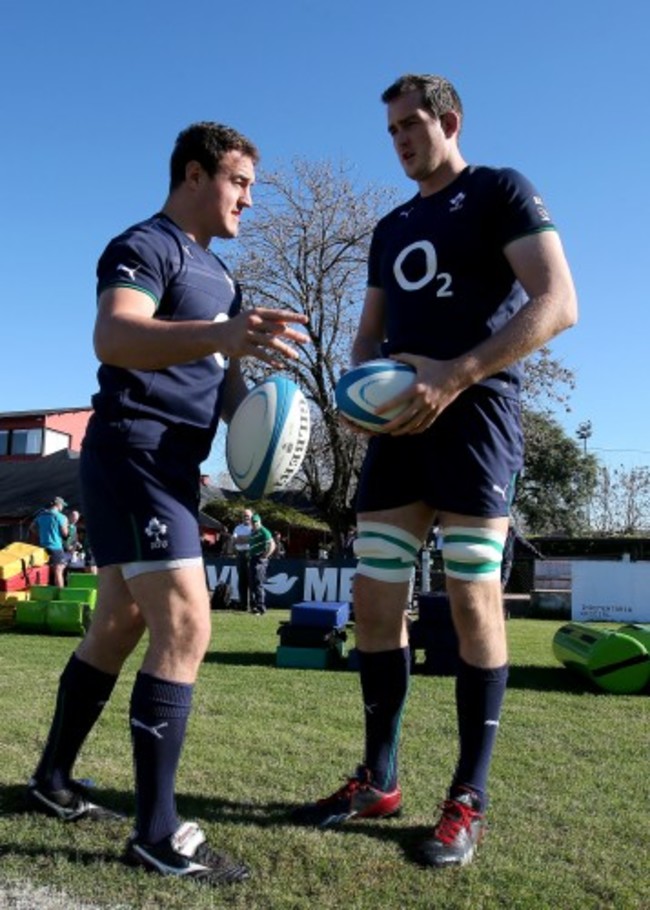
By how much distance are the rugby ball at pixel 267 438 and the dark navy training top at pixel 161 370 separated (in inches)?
4.7

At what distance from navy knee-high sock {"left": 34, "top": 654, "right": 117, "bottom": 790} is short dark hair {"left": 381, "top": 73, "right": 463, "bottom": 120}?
90.9 inches

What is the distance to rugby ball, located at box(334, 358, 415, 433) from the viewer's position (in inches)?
113

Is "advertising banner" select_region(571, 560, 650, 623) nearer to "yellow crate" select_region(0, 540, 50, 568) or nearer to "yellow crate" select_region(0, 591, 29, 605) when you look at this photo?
"yellow crate" select_region(0, 540, 50, 568)

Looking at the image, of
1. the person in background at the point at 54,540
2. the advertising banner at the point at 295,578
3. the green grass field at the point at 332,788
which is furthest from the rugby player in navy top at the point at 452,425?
the advertising banner at the point at 295,578

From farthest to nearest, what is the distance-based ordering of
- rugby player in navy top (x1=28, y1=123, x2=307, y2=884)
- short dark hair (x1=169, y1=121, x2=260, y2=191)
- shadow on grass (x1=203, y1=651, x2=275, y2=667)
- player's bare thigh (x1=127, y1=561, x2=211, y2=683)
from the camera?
shadow on grass (x1=203, y1=651, x2=275, y2=667)
short dark hair (x1=169, y1=121, x2=260, y2=191)
player's bare thigh (x1=127, y1=561, x2=211, y2=683)
rugby player in navy top (x1=28, y1=123, x2=307, y2=884)

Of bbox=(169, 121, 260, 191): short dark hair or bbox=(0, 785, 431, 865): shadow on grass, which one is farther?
bbox=(169, 121, 260, 191): short dark hair

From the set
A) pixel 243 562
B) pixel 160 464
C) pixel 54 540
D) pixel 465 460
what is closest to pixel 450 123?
pixel 465 460

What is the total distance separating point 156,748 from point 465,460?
4.41 feet

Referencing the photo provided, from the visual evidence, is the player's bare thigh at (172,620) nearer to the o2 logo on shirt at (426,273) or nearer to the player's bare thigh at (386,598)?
the player's bare thigh at (386,598)

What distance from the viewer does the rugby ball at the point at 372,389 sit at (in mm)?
2873

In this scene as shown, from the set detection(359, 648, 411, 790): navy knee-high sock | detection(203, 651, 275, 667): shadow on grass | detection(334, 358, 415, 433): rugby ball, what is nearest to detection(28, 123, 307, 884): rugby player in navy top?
detection(334, 358, 415, 433): rugby ball

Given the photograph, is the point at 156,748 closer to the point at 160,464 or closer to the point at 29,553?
the point at 160,464

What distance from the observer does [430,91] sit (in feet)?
10.7

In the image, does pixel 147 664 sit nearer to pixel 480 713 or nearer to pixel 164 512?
pixel 164 512
